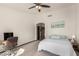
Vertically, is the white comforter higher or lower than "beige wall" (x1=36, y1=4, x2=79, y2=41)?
lower

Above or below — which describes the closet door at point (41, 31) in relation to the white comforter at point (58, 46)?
above

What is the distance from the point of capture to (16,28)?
1.50m

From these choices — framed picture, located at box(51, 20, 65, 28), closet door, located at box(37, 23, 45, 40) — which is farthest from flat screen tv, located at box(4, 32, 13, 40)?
framed picture, located at box(51, 20, 65, 28)

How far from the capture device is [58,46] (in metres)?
1.49

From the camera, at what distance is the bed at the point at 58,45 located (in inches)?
57.4

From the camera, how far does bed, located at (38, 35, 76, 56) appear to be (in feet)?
4.78

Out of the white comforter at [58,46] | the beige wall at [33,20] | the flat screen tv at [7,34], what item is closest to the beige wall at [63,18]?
the beige wall at [33,20]

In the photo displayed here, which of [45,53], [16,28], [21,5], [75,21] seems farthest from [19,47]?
[75,21]

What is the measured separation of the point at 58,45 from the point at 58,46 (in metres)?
0.01

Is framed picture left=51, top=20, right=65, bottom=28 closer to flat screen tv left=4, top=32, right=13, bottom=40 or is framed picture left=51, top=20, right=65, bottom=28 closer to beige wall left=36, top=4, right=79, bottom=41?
beige wall left=36, top=4, right=79, bottom=41

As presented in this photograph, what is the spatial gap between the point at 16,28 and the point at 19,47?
0.89 feet

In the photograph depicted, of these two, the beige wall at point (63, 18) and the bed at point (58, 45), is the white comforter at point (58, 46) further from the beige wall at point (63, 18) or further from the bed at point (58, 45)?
the beige wall at point (63, 18)

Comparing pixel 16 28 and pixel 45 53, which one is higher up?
pixel 16 28

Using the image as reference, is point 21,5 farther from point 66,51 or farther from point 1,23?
point 66,51
